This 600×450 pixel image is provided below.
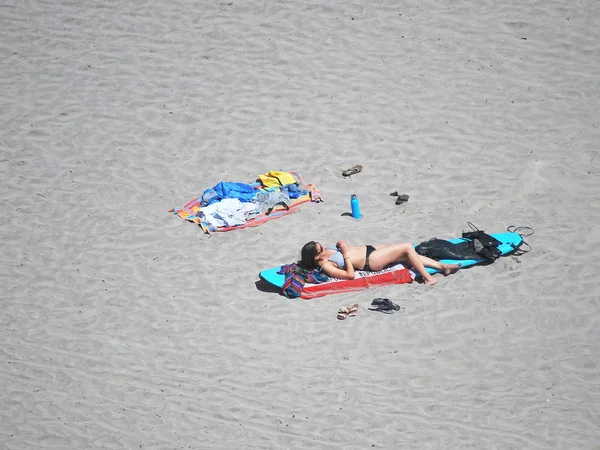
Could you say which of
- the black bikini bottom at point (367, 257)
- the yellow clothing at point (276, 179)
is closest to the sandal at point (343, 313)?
the black bikini bottom at point (367, 257)

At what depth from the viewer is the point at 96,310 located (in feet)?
34.4

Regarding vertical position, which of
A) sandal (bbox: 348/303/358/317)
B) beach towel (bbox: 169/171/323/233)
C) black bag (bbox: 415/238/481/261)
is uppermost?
black bag (bbox: 415/238/481/261)

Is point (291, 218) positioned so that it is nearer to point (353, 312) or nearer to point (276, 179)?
point (276, 179)

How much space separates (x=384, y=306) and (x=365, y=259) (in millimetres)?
676

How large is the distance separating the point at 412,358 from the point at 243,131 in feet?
16.8

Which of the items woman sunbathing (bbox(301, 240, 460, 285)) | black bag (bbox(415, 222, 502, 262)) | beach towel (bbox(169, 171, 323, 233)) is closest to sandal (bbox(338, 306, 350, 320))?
woman sunbathing (bbox(301, 240, 460, 285))

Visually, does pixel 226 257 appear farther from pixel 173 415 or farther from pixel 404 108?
pixel 404 108

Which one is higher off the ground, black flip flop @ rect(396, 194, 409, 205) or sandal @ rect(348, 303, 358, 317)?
black flip flop @ rect(396, 194, 409, 205)

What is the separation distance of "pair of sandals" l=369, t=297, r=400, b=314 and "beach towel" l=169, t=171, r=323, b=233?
2234 millimetres

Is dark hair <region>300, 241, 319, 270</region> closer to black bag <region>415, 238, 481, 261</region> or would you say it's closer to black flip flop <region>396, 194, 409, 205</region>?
black bag <region>415, 238, 481, 261</region>

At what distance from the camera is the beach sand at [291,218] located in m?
8.95

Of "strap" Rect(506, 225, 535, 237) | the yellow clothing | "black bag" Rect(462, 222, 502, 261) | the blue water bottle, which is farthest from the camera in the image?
the yellow clothing

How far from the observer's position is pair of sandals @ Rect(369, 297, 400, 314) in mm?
9773

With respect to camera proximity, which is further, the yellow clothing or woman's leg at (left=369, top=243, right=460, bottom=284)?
the yellow clothing
